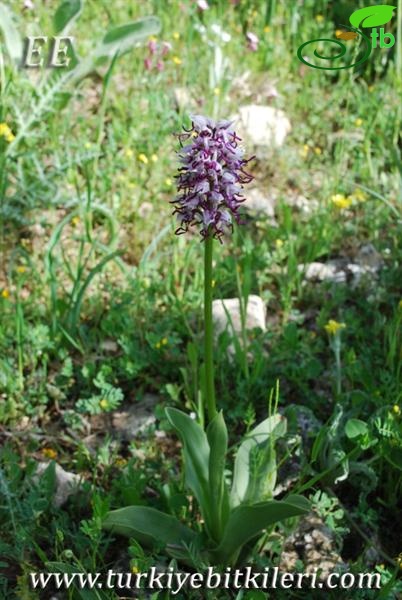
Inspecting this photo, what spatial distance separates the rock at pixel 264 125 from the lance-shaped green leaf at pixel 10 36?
1.07m

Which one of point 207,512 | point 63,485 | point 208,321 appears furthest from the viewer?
point 63,485

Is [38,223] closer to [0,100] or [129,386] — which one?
[0,100]

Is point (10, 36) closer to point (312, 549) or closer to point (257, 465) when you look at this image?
point (257, 465)

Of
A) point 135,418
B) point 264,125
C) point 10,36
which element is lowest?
point 135,418

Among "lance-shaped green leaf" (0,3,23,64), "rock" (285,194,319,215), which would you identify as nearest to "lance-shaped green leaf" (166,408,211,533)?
"rock" (285,194,319,215)

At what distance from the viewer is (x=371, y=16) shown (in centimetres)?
381

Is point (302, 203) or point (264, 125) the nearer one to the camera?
point (302, 203)

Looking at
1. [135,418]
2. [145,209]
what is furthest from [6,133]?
[135,418]

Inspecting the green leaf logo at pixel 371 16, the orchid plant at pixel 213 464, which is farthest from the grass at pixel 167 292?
the green leaf logo at pixel 371 16

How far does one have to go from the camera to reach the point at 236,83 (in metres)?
4.04

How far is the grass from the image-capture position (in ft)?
7.18

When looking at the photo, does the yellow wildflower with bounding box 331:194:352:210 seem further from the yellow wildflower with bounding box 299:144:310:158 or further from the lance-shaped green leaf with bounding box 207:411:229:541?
the lance-shaped green leaf with bounding box 207:411:229:541

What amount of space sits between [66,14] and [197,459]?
244cm

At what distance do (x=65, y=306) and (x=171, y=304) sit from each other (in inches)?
15.1
